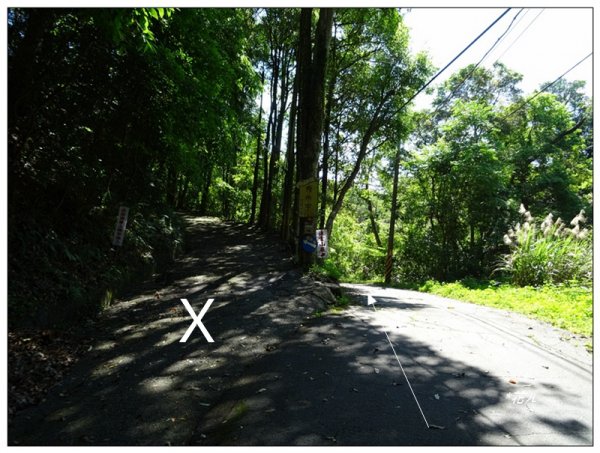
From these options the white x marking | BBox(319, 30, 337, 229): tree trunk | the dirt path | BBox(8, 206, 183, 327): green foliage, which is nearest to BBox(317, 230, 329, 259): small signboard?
the dirt path

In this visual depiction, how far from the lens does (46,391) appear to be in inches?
154

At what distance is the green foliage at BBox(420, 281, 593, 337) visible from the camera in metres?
7.20

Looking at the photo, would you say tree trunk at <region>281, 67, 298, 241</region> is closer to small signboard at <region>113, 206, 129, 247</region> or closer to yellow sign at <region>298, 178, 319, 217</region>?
yellow sign at <region>298, 178, 319, 217</region>

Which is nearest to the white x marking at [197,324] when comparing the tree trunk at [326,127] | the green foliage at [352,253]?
the tree trunk at [326,127]

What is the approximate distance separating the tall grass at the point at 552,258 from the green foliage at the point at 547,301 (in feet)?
1.96

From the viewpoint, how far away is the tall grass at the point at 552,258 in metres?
10.8

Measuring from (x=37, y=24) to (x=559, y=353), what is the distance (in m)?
7.70

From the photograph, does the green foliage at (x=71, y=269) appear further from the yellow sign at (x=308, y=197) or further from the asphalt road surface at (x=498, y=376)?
the asphalt road surface at (x=498, y=376)

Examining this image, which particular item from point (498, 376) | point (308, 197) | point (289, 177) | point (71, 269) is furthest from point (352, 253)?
point (498, 376)

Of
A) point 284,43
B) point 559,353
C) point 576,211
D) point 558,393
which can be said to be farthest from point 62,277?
point 576,211

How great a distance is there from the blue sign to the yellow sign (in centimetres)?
55

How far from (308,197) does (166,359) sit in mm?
5694

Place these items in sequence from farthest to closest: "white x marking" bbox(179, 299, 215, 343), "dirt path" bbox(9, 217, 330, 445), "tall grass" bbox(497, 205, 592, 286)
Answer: "tall grass" bbox(497, 205, 592, 286), "white x marking" bbox(179, 299, 215, 343), "dirt path" bbox(9, 217, 330, 445)

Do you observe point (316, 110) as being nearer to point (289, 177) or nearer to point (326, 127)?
point (289, 177)
